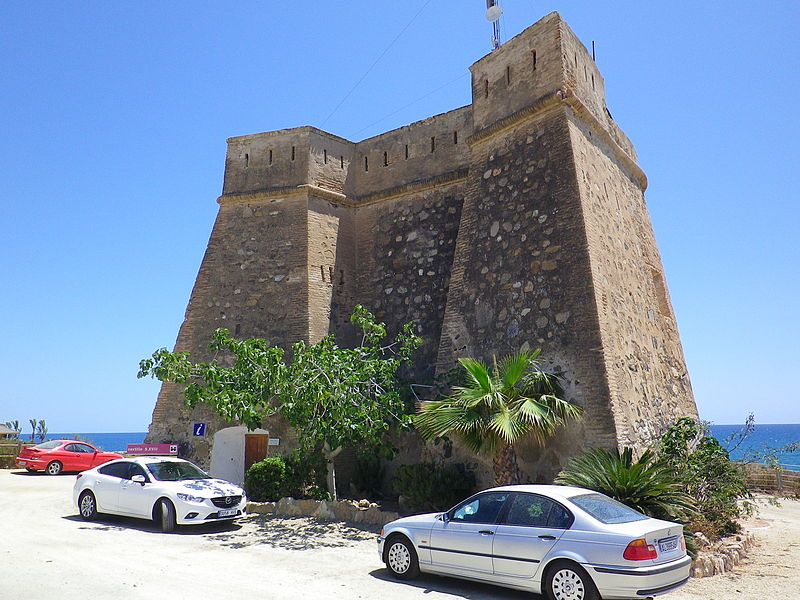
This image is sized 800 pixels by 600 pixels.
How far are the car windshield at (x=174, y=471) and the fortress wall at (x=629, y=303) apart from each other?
8117 mm

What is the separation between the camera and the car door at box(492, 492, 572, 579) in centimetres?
660

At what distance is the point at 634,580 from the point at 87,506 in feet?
34.7

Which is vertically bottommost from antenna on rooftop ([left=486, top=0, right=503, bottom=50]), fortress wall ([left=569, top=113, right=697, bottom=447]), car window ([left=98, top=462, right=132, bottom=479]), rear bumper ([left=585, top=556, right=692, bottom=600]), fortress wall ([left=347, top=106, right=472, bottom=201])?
rear bumper ([left=585, top=556, right=692, bottom=600])

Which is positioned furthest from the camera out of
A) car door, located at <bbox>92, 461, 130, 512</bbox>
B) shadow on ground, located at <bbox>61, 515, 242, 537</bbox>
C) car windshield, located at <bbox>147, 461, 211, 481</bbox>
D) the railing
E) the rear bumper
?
the railing

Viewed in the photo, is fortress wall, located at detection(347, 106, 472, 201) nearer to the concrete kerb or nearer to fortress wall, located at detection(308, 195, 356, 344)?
fortress wall, located at detection(308, 195, 356, 344)

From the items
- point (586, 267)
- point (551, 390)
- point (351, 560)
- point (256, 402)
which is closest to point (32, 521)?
point (256, 402)

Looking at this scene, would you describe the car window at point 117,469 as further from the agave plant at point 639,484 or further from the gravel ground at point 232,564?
the agave plant at point 639,484

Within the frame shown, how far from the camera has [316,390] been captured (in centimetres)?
1201

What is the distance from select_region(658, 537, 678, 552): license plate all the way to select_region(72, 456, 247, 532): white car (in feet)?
25.0

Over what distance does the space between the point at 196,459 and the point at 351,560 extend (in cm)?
856

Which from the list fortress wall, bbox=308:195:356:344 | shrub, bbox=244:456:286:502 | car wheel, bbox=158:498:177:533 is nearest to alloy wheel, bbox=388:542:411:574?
car wheel, bbox=158:498:177:533

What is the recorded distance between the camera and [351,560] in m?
8.89

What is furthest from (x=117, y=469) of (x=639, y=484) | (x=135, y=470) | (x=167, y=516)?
(x=639, y=484)

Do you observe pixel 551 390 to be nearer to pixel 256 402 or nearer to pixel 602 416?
pixel 602 416
